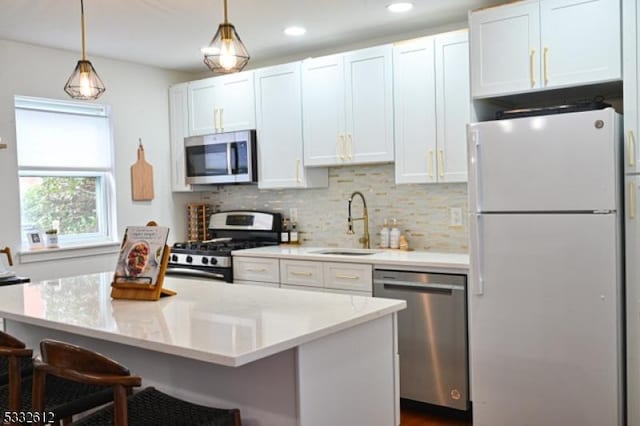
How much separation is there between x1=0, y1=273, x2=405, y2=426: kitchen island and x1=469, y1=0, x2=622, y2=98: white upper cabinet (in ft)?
5.21

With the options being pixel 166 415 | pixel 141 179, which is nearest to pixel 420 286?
pixel 166 415

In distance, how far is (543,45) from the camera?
304 cm

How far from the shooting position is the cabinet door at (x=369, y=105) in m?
3.86

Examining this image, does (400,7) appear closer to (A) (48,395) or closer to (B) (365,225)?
(B) (365,225)

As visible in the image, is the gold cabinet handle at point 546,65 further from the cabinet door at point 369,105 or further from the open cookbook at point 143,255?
the open cookbook at point 143,255

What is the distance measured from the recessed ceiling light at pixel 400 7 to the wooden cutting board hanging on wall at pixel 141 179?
2.47 meters

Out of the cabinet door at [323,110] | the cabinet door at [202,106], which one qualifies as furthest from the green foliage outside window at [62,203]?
the cabinet door at [323,110]

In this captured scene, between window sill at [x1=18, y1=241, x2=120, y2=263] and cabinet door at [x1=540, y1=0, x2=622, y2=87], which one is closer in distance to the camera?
cabinet door at [x1=540, y1=0, x2=622, y2=87]

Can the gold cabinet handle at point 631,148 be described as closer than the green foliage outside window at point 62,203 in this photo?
Yes

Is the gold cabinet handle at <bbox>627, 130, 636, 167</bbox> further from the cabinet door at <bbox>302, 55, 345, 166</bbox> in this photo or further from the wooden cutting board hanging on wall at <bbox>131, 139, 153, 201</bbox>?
the wooden cutting board hanging on wall at <bbox>131, 139, 153, 201</bbox>

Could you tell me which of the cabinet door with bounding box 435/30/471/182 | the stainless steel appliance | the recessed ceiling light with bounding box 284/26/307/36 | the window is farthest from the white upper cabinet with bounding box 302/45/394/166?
the window

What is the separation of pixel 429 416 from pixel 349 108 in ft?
6.79

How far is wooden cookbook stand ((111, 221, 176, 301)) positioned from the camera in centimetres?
239

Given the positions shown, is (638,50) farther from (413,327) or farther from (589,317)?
(413,327)
